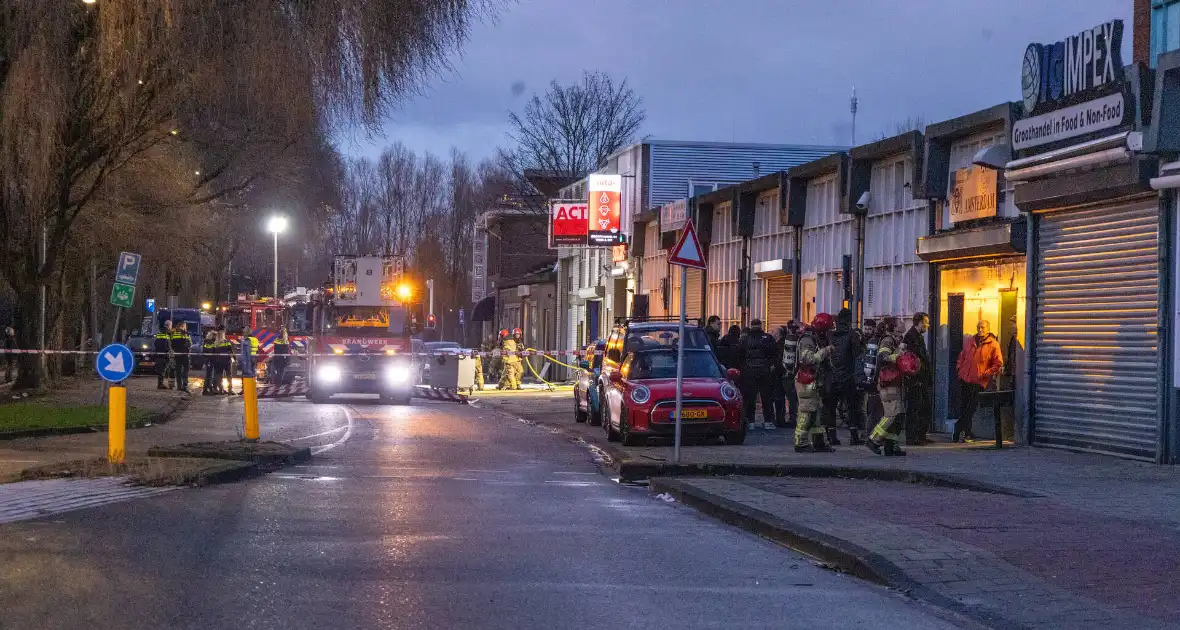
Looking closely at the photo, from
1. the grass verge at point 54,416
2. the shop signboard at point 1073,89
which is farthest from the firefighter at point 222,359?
the shop signboard at point 1073,89

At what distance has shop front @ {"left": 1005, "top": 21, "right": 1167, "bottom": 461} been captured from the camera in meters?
17.2

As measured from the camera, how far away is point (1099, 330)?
60.6ft

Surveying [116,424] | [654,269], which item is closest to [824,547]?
[116,424]

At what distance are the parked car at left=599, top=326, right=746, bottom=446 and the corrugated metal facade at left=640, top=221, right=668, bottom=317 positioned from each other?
762 inches

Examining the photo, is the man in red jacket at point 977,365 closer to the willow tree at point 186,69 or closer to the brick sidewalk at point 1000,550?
the brick sidewalk at point 1000,550

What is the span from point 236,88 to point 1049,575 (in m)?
11.5

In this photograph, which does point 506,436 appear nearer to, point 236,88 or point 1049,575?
point 236,88

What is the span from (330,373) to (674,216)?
11.5m

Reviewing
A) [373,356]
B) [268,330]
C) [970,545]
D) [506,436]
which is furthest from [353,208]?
[970,545]

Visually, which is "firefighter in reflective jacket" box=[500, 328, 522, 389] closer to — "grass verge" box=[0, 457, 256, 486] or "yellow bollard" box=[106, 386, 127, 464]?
"grass verge" box=[0, 457, 256, 486]

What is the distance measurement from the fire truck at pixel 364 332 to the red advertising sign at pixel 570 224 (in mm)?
9871

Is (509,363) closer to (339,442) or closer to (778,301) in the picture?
(778,301)

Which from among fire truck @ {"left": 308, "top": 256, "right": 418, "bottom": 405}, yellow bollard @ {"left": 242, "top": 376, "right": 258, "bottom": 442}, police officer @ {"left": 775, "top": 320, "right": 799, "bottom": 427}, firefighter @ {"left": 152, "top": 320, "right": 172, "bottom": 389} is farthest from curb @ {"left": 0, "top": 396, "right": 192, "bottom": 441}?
police officer @ {"left": 775, "top": 320, "right": 799, "bottom": 427}

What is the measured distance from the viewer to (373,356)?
32.7m
